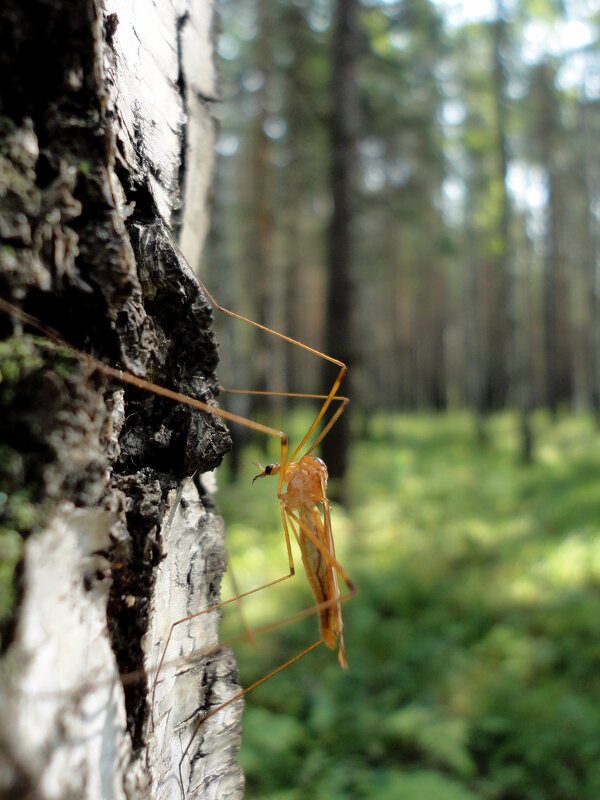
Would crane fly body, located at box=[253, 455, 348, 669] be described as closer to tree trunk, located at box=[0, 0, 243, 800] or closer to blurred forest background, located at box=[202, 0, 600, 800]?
blurred forest background, located at box=[202, 0, 600, 800]

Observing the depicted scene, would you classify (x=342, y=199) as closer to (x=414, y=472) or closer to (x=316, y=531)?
(x=414, y=472)

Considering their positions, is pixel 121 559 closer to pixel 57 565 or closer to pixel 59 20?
pixel 57 565

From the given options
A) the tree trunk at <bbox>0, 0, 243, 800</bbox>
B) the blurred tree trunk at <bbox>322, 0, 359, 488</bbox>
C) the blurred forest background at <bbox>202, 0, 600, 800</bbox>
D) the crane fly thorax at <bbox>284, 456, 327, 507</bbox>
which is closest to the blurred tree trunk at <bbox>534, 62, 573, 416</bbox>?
the blurred forest background at <bbox>202, 0, 600, 800</bbox>

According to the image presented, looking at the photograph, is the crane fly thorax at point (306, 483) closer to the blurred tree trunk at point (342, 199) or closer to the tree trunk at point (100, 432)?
the tree trunk at point (100, 432)

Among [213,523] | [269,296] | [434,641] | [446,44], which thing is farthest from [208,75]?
[446,44]

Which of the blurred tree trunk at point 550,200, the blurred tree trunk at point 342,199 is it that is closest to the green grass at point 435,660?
the blurred tree trunk at point 342,199

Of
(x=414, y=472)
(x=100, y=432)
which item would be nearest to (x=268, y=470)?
(x=100, y=432)
